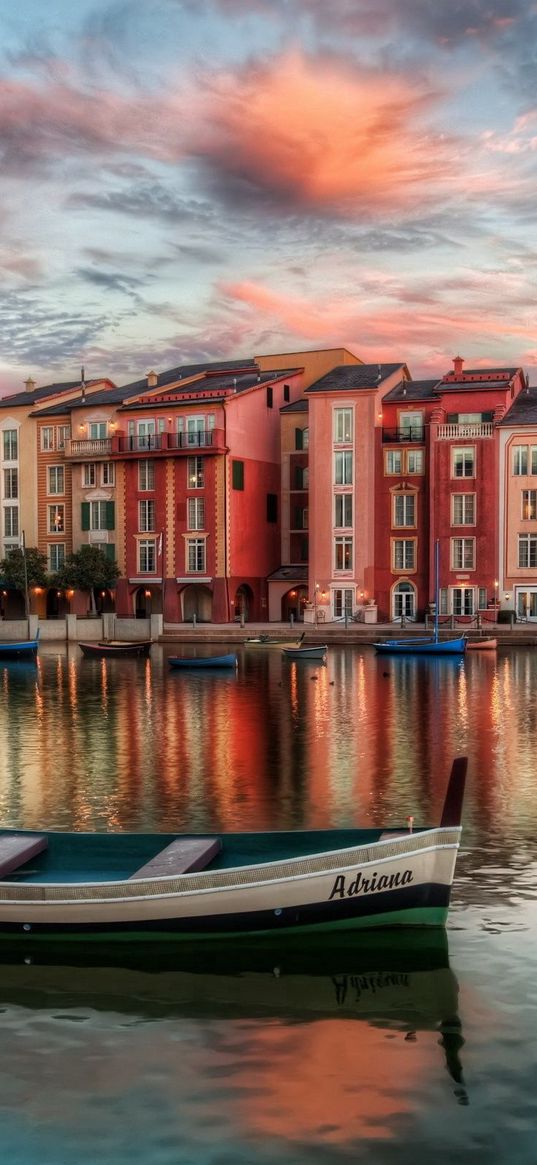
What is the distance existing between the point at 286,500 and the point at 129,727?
185ft

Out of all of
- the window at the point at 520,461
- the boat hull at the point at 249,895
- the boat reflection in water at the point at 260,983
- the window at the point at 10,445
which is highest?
the window at the point at 10,445

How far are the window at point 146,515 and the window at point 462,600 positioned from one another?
24016 millimetres

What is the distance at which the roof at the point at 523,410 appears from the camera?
78194 mm

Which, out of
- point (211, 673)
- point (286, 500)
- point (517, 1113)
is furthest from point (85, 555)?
point (517, 1113)

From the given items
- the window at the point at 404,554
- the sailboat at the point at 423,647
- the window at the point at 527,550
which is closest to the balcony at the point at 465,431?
the window at the point at 527,550

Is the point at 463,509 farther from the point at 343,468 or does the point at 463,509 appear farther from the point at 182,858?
the point at 182,858

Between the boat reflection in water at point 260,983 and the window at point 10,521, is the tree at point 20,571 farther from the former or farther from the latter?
the boat reflection in water at point 260,983

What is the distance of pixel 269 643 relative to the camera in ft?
234

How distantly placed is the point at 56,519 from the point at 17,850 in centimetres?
7766

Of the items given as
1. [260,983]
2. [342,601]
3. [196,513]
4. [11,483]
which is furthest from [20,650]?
[260,983]

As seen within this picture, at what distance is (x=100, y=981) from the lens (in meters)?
14.6

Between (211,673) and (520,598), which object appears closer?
(211,673)

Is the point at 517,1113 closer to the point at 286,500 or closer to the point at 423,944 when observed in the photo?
the point at 423,944

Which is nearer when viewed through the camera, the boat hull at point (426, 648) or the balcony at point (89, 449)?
the boat hull at point (426, 648)
